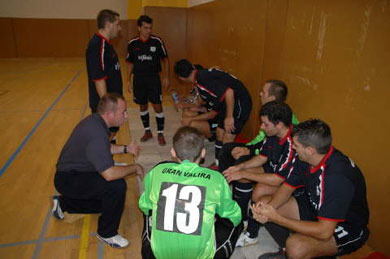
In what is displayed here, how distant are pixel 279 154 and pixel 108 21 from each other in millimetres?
2572

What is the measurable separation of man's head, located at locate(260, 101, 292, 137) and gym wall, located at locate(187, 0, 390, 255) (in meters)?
0.51

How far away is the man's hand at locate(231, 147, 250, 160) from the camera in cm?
314

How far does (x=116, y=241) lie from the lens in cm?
261

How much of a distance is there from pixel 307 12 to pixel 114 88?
8.15 ft

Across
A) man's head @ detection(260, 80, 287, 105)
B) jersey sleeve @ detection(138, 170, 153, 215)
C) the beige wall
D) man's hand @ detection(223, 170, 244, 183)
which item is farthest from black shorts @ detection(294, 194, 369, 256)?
the beige wall

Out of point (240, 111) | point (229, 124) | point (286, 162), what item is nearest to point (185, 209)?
point (286, 162)

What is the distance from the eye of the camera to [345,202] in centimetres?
179

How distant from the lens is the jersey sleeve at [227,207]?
1.70 metres

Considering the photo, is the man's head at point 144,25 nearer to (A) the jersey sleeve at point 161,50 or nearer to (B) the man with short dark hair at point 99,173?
(A) the jersey sleeve at point 161,50

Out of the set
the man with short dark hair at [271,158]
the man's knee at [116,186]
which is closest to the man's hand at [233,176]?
the man with short dark hair at [271,158]

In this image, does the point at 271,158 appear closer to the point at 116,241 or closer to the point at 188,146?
the point at 188,146

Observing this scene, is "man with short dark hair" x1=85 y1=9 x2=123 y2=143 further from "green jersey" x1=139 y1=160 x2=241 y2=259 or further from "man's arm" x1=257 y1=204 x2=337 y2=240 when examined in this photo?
"man's arm" x1=257 y1=204 x2=337 y2=240

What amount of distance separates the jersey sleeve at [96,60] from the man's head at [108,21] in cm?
16

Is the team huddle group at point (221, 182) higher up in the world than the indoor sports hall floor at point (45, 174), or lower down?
higher up
